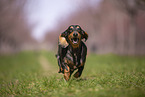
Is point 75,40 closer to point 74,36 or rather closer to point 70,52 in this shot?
point 74,36

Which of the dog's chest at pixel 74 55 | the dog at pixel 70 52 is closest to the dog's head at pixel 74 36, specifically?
the dog at pixel 70 52

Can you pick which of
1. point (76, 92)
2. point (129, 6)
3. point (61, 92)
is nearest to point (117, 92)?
point (76, 92)

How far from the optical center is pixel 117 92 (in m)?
3.16

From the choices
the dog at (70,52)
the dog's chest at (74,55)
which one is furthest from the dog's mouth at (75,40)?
the dog's chest at (74,55)

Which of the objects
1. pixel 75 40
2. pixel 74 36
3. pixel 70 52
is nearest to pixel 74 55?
pixel 70 52

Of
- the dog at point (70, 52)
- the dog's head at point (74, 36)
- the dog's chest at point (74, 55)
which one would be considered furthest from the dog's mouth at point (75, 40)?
the dog's chest at point (74, 55)

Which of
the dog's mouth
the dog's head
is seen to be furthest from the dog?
the dog's mouth

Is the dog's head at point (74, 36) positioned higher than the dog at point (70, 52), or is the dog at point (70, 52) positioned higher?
the dog's head at point (74, 36)

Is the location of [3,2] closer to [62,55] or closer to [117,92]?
[62,55]

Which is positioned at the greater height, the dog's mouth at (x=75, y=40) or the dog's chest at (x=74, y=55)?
the dog's mouth at (x=75, y=40)

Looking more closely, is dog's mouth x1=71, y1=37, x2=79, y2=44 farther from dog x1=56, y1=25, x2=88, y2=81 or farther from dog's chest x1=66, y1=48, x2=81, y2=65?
dog's chest x1=66, y1=48, x2=81, y2=65

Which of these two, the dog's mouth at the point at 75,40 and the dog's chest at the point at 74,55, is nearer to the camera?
the dog's mouth at the point at 75,40

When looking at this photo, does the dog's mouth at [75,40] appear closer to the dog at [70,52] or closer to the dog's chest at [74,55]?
the dog at [70,52]

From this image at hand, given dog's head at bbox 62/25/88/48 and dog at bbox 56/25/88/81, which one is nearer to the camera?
dog's head at bbox 62/25/88/48
